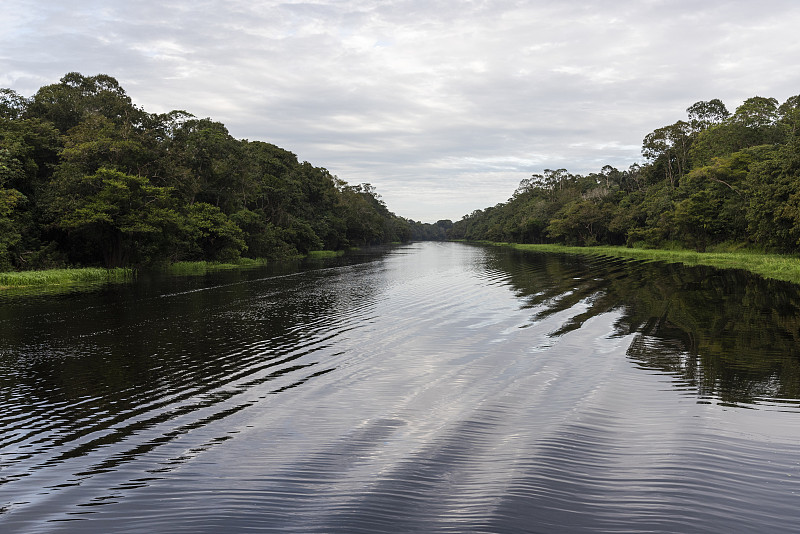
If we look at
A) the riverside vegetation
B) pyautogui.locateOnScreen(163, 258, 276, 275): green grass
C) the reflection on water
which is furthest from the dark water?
pyautogui.locateOnScreen(163, 258, 276, 275): green grass

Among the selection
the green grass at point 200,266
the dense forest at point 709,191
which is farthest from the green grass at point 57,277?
the dense forest at point 709,191

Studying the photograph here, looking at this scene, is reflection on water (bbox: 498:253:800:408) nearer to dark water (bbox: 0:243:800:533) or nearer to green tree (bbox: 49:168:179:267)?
dark water (bbox: 0:243:800:533)

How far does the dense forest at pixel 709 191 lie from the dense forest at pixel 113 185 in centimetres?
4648

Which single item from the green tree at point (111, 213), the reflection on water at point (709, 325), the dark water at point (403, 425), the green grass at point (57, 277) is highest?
the green tree at point (111, 213)

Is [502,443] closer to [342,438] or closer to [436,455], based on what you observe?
[436,455]

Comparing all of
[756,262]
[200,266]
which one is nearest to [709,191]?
[756,262]

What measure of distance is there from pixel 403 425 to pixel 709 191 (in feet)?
188

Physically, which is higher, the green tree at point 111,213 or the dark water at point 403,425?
the green tree at point 111,213

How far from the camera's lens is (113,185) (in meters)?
37.3

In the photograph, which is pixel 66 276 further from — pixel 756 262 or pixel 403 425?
pixel 756 262

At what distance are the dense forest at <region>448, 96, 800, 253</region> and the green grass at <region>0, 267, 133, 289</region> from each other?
153 ft

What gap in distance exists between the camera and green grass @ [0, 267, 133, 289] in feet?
95.9

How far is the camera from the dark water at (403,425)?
543 centimetres

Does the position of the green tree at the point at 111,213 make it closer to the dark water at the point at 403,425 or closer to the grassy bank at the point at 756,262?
the dark water at the point at 403,425
